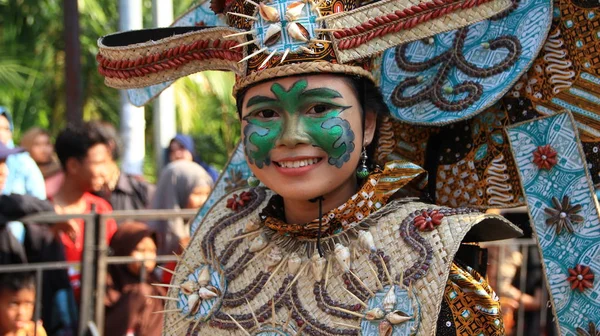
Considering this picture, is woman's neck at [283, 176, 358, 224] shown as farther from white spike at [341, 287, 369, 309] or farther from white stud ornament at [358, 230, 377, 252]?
white spike at [341, 287, 369, 309]

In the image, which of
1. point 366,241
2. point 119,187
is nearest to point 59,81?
point 119,187

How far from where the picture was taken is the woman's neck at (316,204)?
9.91 feet

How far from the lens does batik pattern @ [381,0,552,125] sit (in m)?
3.15

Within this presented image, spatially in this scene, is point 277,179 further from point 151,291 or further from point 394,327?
point 151,291

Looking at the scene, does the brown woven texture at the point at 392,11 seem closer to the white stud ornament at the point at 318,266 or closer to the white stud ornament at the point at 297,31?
the white stud ornament at the point at 297,31

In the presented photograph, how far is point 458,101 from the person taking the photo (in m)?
3.22

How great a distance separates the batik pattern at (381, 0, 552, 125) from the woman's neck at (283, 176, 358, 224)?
388mm

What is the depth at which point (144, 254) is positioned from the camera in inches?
218

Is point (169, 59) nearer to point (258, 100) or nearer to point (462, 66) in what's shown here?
point (258, 100)

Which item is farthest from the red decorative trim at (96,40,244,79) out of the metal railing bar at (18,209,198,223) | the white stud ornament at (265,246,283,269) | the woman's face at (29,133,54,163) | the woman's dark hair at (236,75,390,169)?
the woman's face at (29,133,54,163)

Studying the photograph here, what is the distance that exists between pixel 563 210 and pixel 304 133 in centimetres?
83

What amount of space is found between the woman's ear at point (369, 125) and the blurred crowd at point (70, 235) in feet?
7.67

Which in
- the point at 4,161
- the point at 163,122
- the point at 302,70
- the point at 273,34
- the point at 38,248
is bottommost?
the point at 38,248

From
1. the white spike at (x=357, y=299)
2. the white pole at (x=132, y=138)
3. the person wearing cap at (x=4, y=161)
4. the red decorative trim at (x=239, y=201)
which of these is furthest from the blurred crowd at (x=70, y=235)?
the white spike at (x=357, y=299)
